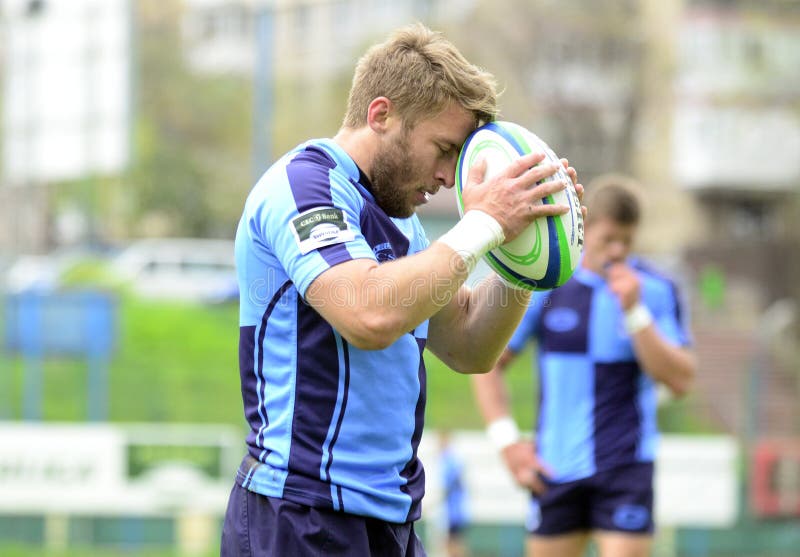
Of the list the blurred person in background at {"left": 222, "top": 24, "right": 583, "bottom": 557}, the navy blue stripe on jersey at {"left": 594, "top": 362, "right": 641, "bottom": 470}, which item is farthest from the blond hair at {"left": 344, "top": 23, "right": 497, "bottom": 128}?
the navy blue stripe on jersey at {"left": 594, "top": 362, "right": 641, "bottom": 470}

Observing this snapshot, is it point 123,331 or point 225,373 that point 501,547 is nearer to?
point 225,373

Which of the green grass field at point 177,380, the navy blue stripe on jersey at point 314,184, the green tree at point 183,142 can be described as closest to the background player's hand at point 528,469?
the navy blue stripe on jersey at point 314,184

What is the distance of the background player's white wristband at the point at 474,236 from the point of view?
9.48 feet

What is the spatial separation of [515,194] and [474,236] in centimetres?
18

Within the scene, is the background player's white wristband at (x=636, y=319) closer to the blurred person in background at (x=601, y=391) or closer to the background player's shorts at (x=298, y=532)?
the blurred person in background at (x=601, y=391)

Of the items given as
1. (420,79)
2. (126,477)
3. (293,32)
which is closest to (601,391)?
(420,79)

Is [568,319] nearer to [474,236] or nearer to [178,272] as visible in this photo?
[474,236]

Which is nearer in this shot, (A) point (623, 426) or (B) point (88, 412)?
(A) point (623, 426)

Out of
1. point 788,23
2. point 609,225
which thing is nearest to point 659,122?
point 788,23

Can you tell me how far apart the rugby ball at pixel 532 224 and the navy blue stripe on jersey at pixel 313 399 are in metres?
0.52

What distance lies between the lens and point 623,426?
222 inches

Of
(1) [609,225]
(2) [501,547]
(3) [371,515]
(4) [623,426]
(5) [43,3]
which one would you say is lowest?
(2) [501,547]

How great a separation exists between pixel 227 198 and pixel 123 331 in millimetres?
18291

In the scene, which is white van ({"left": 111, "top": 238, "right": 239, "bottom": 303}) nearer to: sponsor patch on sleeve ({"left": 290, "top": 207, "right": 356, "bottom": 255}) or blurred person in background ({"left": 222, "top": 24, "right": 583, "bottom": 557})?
blurred person in background ({"left": 222, "top": 24, "right": 583, "bottom": 557})
